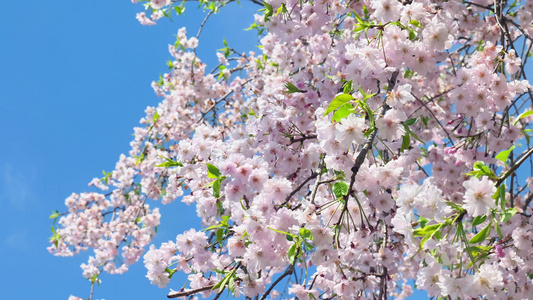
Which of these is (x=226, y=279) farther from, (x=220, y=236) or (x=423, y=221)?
(x=423, y=221)

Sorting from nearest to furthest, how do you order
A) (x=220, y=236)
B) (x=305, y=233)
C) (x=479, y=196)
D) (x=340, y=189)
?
(x=479, y=196) < (x=305, y=233) < (x=340, y=189) < (x=220, y=236)

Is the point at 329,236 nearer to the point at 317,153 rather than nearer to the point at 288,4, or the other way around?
the point at 317,153

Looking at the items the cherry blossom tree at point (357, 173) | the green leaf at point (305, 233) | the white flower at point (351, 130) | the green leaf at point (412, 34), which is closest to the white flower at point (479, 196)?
the cherry blossom tree at point (357, 173)

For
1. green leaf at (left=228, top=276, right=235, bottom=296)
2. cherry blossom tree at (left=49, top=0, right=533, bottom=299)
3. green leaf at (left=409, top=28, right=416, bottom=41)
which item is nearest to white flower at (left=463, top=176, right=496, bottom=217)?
cherry blossom tree at (left=49, top=0, right=533, bottom=299)

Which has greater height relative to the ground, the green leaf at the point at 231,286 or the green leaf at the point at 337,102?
the green leaf at the point at 337,102

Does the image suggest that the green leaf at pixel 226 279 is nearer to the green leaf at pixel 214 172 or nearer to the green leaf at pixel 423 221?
the green leaf at pixel 214 172

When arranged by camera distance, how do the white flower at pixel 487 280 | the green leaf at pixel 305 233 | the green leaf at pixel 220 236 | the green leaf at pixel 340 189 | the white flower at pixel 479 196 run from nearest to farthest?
the white flower at pixel 479 196, the white flower at pixel 487 280, the green leaf at pixel 305 233, the green leaf at pixel 340 189, the green leaf at pixel 220 236

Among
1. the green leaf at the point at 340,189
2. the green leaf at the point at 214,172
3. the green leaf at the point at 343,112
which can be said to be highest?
the green leaf at the point at 214,172

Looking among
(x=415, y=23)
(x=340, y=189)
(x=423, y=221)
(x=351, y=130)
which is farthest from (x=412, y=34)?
(x=423, y=221)

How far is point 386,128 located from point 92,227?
18.2ft

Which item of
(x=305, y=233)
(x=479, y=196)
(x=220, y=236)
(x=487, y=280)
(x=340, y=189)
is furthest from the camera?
(x=220, y=236)

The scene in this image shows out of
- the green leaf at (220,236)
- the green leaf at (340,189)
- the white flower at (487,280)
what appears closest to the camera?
the white flower at (487,280)

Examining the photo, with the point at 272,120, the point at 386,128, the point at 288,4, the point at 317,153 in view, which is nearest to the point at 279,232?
the point at 386,128

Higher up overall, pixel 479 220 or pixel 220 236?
pixel 220 236
